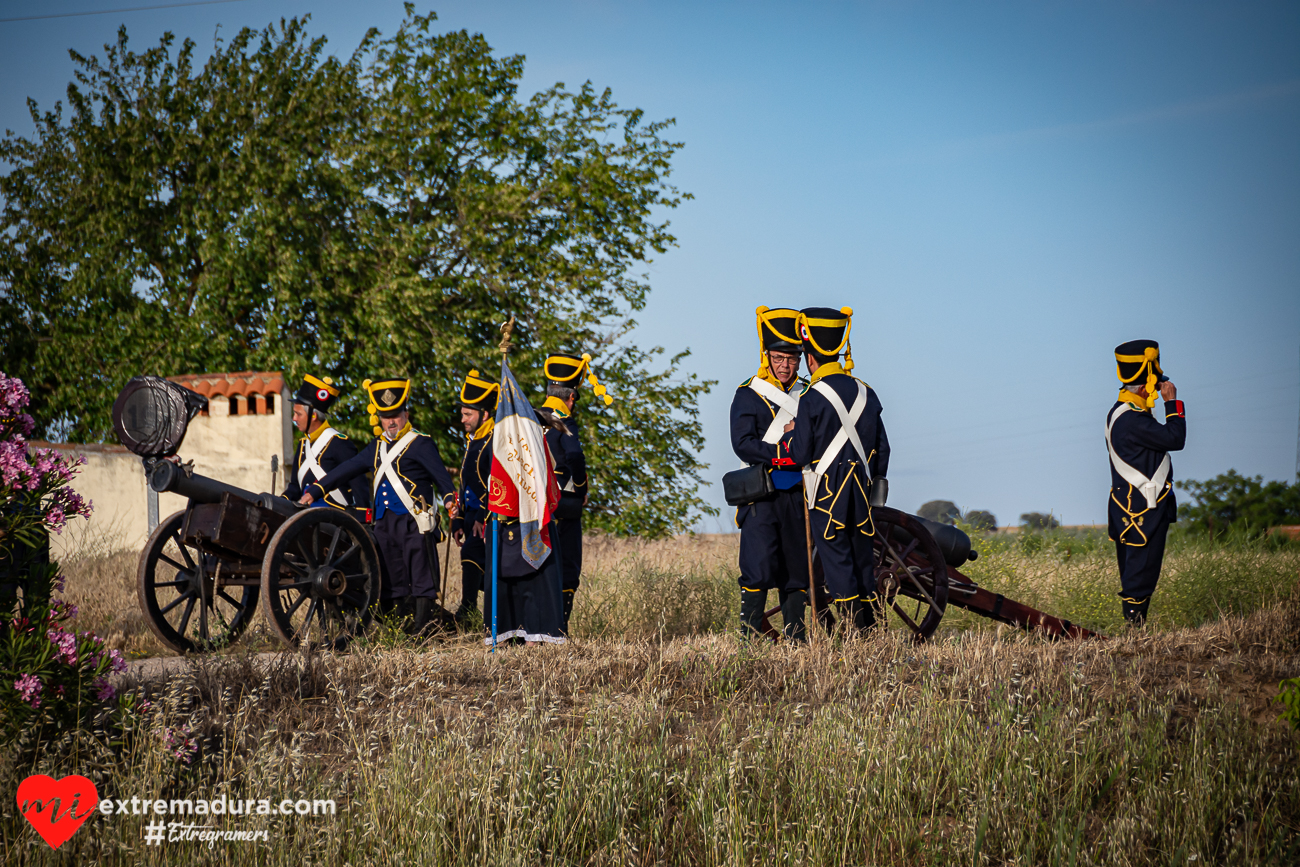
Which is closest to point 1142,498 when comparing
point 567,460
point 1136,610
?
point 1136,610

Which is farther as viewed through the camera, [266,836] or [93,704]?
[93,704]

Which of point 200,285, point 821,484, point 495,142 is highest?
point 495,142

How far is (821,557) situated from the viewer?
5.49 m

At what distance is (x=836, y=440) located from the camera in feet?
18.1

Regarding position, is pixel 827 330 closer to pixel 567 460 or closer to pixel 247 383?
pixel 567 460

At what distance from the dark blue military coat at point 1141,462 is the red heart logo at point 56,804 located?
19.0 feet

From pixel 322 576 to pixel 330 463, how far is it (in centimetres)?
147

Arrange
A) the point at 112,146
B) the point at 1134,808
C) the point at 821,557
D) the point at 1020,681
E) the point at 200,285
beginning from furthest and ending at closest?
1. the point at 112,146
2. the point at 200,285
3. the point at 821,557
4. the point at 1020,681
5. the point at 1134,808

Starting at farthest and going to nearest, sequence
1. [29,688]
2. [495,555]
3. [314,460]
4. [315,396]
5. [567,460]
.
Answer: [315,396] < [314,460] < [567,460] < [495,555] < [29,688]

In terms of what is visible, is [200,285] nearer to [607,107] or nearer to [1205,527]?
[607,107]

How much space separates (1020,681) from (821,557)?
143 centimetres

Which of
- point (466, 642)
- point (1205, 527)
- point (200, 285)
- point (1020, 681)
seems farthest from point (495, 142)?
point (1020, 681)

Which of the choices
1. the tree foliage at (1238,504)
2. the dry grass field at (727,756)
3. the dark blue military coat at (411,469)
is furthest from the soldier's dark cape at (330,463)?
the tree foliage at (1238,504)

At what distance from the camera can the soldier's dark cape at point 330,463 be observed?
23.5 feet
